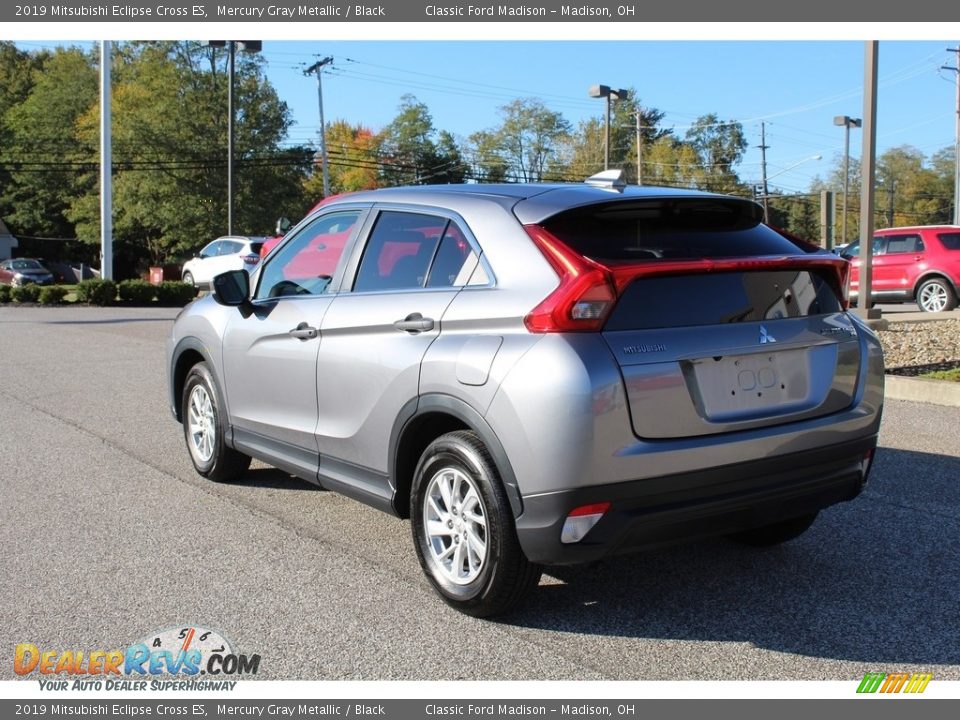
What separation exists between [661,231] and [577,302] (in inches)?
25.4

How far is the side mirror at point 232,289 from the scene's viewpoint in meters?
5.73

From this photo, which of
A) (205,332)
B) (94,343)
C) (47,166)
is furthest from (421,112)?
(205,332)

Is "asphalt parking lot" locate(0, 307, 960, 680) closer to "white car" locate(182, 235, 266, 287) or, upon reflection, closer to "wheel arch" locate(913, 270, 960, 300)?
"wheel arch" locate(913, 270, 960, 300)

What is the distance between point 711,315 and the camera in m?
3.96

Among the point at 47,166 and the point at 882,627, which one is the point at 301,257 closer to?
the point at 882,627

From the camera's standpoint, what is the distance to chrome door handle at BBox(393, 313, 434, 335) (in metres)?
4.30

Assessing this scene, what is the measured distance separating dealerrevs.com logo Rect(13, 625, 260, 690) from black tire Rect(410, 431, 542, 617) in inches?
35.1

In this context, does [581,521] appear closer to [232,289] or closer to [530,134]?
[232,289]

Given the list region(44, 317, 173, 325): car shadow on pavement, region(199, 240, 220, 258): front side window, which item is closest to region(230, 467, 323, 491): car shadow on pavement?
region(44, 317, 173, 325): car shadow on pavement

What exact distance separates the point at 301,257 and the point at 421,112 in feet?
276

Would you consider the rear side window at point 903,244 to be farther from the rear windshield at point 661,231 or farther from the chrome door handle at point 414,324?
the chrome door handle at point 414,324

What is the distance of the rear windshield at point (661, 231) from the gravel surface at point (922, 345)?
23.3 feet

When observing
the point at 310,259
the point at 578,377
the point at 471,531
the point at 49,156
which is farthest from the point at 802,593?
the point at 49,156

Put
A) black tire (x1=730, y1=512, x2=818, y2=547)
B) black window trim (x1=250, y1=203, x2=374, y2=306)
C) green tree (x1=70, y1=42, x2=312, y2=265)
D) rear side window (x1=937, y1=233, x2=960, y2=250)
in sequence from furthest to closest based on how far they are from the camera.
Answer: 1. green tree (x1=70, y1=42, x2=312, y2=265)
2. rear side window (x1=937, y1=233, x2=960, y2=250)
3. black window trim (x1=250, y1=203, x2=374, y2=306)
4. black tire (x1=730, y1=512, x2=818, y2=547)
